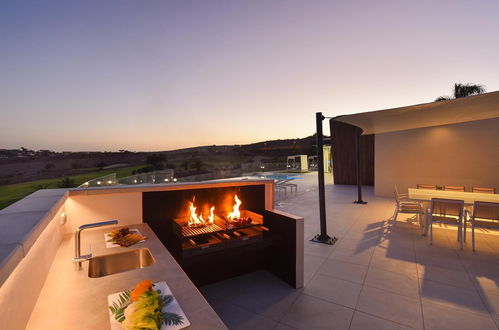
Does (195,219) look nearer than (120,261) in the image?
No

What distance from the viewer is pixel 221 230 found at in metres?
2.79

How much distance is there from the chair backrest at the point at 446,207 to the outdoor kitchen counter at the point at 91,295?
4774 mm

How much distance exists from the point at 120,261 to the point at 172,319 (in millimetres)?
1276

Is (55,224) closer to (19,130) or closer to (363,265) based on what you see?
(363,265)

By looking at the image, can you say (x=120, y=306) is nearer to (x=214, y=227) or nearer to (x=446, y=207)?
(x=214, y=227)

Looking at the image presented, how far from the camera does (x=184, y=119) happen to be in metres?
20.5

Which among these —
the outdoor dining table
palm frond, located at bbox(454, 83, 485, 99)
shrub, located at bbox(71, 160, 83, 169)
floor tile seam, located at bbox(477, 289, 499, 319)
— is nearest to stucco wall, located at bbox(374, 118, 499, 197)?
the outdoor dining table

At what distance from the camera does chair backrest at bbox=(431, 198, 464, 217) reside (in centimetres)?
409

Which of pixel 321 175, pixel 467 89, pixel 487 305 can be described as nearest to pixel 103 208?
pixel 321 175

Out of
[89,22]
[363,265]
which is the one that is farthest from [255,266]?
[89,22]

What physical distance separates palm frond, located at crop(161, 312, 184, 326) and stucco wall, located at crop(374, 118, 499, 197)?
31.8 feet

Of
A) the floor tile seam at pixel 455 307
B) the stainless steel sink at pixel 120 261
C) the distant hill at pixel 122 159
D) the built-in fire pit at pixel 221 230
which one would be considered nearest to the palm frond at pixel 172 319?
the stainless steel sink at pixel 120 261

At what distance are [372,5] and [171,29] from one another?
18.0ft

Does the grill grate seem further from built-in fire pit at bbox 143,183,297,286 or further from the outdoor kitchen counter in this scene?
the outdoor kitchen counter
